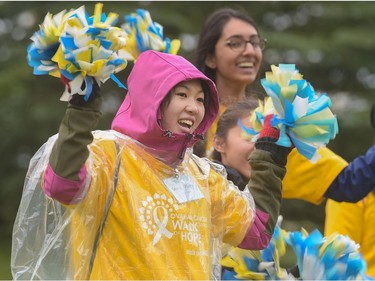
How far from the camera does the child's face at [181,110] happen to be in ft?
11.9

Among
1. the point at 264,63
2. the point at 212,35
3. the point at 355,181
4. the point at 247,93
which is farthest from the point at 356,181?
the point at 264,63

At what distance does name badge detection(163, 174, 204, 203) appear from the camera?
3613 mm

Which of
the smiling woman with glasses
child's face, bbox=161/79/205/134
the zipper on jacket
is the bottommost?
the zipper on jacket

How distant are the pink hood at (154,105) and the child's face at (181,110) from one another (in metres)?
0.04

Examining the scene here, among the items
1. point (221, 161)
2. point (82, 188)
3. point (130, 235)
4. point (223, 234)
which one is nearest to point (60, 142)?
point (82, 188)

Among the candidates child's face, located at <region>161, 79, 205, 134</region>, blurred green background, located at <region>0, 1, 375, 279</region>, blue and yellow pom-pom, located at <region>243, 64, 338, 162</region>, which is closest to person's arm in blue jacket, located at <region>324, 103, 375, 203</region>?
blue and yellow pom-pom, located at <region>243, 64, 338, 162</region>

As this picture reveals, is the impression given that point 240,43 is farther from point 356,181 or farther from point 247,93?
point 356,181

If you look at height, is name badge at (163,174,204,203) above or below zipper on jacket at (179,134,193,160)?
below

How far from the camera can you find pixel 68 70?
3256 mm

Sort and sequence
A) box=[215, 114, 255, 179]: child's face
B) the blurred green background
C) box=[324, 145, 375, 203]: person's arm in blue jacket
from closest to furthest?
box=[215, 114, 255, 179]: child's face < box=[324, 145, 375, 203]: person's arm in blue jacket < the blurred green background

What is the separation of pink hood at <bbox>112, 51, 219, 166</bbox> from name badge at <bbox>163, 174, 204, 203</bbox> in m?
0.07

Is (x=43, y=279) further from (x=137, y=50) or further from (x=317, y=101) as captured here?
(x=137, y=50)

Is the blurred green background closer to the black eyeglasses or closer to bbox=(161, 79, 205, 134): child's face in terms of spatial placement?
the black eyeglasses

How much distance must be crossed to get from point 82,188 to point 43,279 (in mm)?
364
